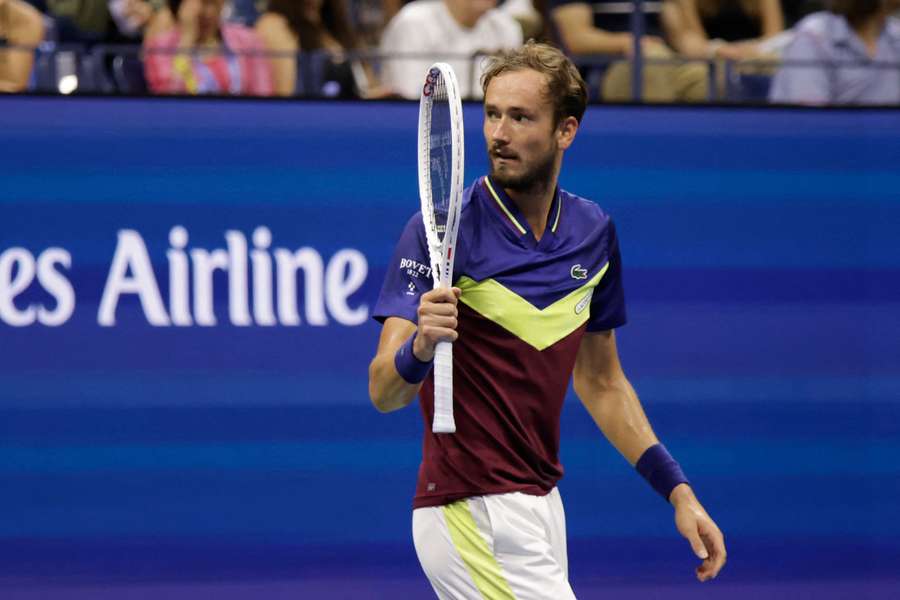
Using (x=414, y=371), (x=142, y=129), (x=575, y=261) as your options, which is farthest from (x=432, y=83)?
(x=142, y=129)

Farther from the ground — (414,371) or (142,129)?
(142,129)

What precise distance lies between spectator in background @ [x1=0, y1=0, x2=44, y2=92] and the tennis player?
279 centimetres

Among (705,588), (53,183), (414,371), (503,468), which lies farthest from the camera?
(705,588)

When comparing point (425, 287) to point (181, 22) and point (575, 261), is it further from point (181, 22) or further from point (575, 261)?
point (181, 22)

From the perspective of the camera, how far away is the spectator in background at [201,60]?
593 centimetres

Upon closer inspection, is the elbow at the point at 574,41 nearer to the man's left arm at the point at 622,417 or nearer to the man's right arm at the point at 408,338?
the man's left arm at the point at 622,417

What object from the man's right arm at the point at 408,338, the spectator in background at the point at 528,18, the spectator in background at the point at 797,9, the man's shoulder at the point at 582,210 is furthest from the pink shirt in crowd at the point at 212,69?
the man's right arm at the point at 408,338

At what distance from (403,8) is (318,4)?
36 cm

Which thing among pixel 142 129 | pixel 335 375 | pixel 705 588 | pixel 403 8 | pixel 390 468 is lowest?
pixel 705 588

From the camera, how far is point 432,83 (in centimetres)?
375

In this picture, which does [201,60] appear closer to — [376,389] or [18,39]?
[18,39]

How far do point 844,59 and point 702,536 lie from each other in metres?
3.24

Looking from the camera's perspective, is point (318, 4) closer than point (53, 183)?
Result: No

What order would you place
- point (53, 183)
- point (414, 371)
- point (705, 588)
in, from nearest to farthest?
point (414, 371)
point (53, 183)
point (705, 588)
